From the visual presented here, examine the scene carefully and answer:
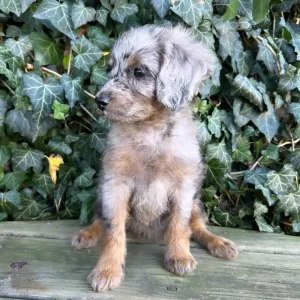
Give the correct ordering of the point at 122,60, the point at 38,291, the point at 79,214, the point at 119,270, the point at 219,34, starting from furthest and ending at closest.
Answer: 1. the point at 79,214
2. the point at 219,34
3. the point at 122,60
4. the point at 119,270
5. the point at 38,291

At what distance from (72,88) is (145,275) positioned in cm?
139

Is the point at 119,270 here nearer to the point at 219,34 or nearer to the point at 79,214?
the point at 79,214

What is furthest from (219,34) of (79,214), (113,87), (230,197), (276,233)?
(79,214)

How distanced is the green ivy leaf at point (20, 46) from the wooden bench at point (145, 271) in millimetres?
1239

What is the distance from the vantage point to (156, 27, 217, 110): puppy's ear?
236cm

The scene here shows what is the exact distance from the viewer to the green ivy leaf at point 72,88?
295cm

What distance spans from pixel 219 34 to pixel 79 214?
178 centimetres

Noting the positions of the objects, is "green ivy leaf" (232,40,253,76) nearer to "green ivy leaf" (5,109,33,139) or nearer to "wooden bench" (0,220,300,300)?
"wooden bench" (0,220,300,300)

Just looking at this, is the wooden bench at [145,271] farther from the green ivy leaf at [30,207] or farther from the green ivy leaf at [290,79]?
the green ivy leaf at [290,79]

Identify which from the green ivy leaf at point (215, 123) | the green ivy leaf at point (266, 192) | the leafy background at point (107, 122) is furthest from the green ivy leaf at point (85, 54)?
the green ivy leaf at point (266, 192)

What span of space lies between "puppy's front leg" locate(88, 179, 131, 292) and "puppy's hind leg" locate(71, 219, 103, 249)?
242 mm

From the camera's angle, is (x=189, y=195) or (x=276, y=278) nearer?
(x=276, y=278)

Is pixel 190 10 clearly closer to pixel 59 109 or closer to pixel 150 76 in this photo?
pixel 150 76

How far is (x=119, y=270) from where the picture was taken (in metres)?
2.33
